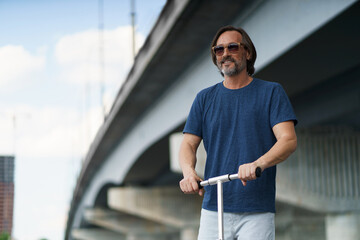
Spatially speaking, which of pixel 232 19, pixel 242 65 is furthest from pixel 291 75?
pixel 242 65

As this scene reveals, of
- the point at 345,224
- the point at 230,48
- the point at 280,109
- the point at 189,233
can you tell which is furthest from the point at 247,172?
the point at 189,233

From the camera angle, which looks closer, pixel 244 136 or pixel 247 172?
pixel 247 172

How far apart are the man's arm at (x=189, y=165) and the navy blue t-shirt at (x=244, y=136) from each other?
3.9 inches

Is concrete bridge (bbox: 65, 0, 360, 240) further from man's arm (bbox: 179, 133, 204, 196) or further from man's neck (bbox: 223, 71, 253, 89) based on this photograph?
man's arm (bbox: 179, 133, 204, 196)

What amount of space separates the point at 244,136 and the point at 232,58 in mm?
512

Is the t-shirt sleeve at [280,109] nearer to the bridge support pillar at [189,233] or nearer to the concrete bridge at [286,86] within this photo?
the concrete bridge at [286,86]

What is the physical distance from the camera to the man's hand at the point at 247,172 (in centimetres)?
333

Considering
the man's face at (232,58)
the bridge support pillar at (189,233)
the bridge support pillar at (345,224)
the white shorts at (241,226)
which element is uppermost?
the man's face at (232,58)

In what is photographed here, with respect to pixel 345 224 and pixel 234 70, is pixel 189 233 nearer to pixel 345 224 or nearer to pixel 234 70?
pixel 345 224

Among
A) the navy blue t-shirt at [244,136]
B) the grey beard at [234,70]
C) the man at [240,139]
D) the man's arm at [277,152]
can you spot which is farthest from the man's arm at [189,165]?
the grey beard at [234,70]

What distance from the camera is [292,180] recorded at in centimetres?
1392

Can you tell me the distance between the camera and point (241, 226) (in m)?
3.61

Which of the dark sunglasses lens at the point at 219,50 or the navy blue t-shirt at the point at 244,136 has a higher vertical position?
the dark sunglasses lens at the point at 219,50

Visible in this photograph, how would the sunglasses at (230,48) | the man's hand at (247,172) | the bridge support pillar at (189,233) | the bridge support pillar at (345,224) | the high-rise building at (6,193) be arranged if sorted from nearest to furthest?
the man's hand at (247,172) < the sunglasses at (230,48) < the bridge support pillar at (345,224) < the bridge support pillar at (189,233) < the high-rise building at (6,193)
